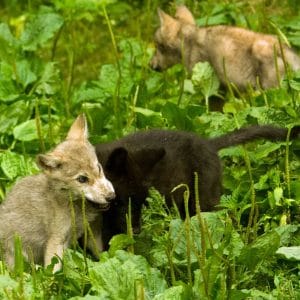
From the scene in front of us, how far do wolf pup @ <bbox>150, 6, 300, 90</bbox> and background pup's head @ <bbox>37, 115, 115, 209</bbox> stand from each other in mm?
2371

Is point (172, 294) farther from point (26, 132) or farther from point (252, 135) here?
point (26, 132)

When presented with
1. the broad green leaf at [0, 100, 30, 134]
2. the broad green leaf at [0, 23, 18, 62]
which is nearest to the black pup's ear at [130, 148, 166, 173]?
the broad green leaf at [0, 100, 30, 134]

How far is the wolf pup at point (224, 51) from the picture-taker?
30.2 ft

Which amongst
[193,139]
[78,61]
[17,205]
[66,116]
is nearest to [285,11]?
[78,61]

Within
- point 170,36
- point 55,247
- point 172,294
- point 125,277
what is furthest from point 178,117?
point 170,36

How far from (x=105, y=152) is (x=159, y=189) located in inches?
16.0

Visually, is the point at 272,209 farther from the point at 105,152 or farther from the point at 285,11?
the point at 285,11

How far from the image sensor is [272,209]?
7008mm

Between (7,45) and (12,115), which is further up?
(7,45)

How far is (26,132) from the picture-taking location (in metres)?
8.30

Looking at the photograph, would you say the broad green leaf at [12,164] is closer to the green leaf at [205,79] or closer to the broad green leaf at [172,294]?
the green leaf at [205,79]

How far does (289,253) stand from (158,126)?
7.21 ft

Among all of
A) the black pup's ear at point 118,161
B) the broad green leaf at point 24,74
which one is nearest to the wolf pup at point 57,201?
the black pup's ear at point 118,161

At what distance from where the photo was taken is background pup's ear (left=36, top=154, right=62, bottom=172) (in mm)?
6562
